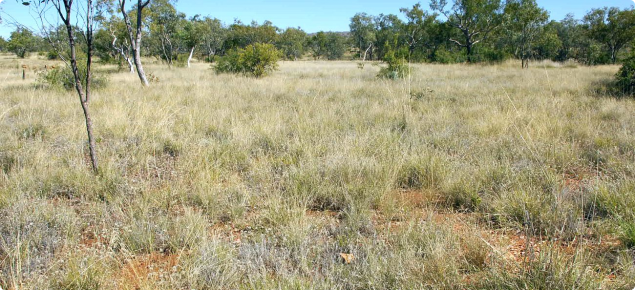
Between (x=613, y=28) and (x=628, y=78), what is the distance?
87.8ft

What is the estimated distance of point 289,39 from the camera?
51844mm

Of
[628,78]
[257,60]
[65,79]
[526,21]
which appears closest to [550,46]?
[526,21]

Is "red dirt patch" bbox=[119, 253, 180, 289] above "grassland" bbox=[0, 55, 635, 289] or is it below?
below

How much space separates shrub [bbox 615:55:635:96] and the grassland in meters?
3.27

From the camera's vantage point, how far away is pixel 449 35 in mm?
34812

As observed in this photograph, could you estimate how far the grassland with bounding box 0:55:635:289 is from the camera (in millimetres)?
1964

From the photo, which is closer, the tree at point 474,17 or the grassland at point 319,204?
the grassland at point 319,204

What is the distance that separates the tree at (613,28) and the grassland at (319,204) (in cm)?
2932

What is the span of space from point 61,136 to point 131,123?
1003 millimetres

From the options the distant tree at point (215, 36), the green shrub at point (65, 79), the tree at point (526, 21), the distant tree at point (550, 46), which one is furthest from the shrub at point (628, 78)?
the distant tree at point (215, 36)

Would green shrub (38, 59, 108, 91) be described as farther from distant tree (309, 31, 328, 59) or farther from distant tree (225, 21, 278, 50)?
distant tree (309, 31, 328, 59)

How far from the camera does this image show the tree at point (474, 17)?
27.6 m

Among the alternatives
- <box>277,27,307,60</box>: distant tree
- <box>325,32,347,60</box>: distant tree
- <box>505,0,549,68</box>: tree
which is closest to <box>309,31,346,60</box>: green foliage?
<box>325,32,347,60</box>: distant tree

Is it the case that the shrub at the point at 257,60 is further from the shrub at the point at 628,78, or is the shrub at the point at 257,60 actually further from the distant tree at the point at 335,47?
the distant tree at the point at 335,47
